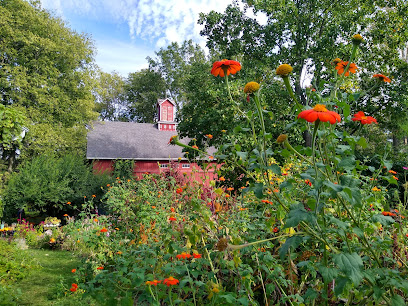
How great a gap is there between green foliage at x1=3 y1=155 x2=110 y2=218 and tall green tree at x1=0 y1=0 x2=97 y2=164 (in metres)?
5.02

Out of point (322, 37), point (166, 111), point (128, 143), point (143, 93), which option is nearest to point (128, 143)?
point (128, 143)

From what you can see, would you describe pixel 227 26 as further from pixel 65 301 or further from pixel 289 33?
pixel 65 301

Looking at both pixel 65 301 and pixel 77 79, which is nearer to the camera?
pixel 65 301

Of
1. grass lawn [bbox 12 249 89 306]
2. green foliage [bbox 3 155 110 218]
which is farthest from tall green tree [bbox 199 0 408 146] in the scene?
grass lawn [bbox 12 249 89 306]

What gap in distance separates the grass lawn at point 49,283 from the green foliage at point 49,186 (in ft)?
8.14

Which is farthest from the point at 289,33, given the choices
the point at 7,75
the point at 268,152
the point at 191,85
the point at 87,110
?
the point at 7,75

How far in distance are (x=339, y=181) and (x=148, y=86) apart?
28931 mm

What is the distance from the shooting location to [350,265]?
3.59 feet

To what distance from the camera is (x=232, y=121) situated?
29.8 ft

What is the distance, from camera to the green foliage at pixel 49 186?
900 centimetres

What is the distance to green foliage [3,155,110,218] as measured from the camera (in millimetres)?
9000

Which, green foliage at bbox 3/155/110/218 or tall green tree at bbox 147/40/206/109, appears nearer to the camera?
green foliage at bbox 3/155/110/218

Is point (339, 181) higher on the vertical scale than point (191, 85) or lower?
lower

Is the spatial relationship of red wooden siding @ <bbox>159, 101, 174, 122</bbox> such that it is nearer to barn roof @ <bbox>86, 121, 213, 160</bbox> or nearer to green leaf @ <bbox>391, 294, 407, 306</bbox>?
barn roof @ <bbox>86, 121, 213, 160</bbox>
